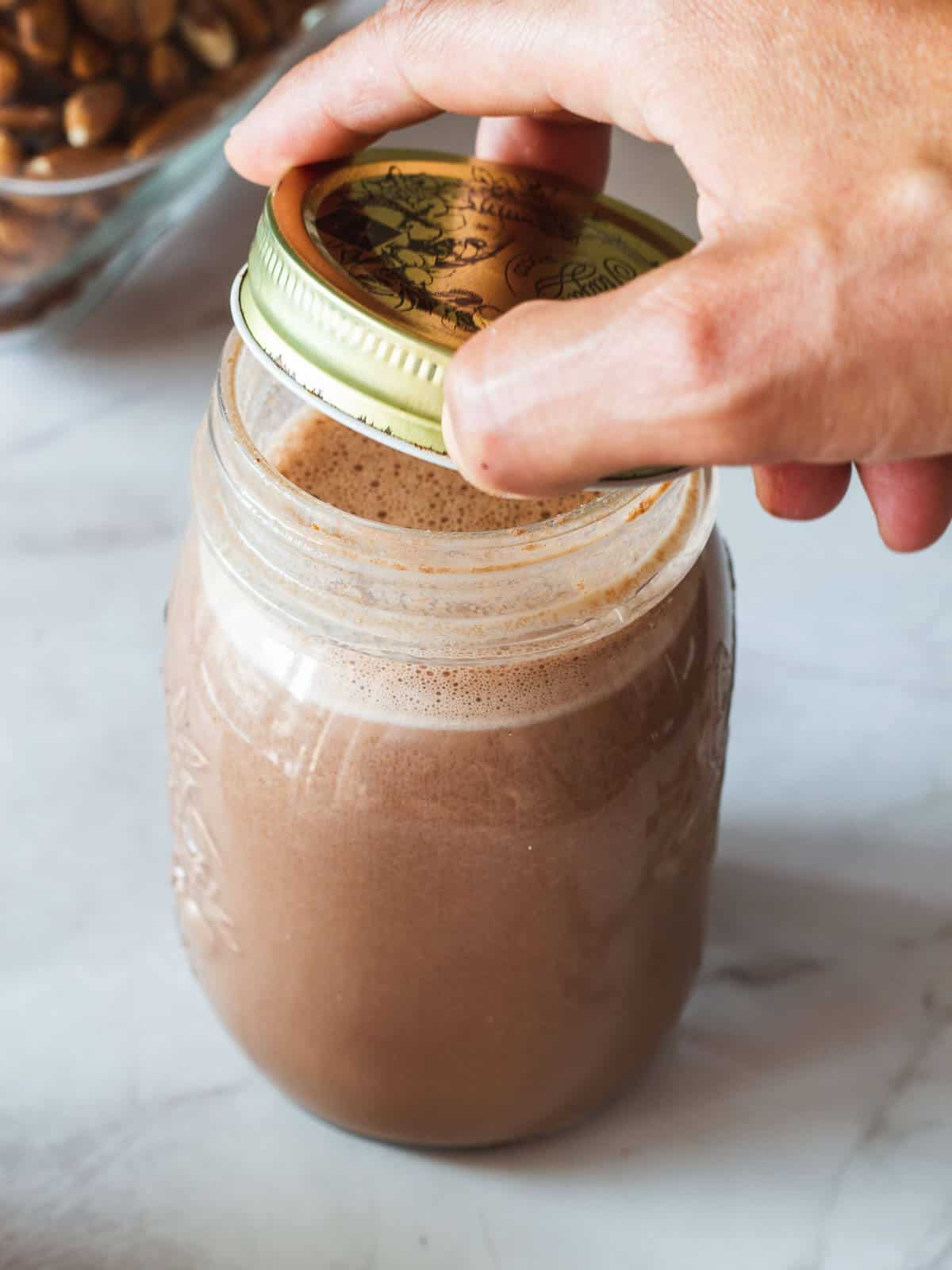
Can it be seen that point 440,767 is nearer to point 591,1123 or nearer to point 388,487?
point 388,487

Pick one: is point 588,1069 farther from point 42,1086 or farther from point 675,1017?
point 42,1086

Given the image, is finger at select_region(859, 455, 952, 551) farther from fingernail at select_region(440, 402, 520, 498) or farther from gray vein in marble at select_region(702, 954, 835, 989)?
gray vein in marble at select_region(702, 954, 835, 989)

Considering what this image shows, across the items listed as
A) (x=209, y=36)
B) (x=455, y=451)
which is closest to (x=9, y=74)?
(x=209, y=36)

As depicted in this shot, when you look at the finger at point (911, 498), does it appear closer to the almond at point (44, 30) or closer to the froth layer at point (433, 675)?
the froth layer at point (433, 675)

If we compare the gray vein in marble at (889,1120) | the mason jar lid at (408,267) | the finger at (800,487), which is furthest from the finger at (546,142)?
the gray vein in marble at (889,1120)

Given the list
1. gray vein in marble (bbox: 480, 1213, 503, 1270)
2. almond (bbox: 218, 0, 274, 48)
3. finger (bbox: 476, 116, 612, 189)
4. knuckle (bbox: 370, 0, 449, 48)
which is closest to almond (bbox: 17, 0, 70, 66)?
almond (bbox: 218, 0, 274, 48)

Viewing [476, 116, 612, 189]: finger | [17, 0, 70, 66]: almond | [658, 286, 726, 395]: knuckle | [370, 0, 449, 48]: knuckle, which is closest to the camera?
[658, 286, 726, 395]: knuckle

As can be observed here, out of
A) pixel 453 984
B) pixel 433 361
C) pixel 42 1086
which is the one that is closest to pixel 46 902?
pixel 42 1086
